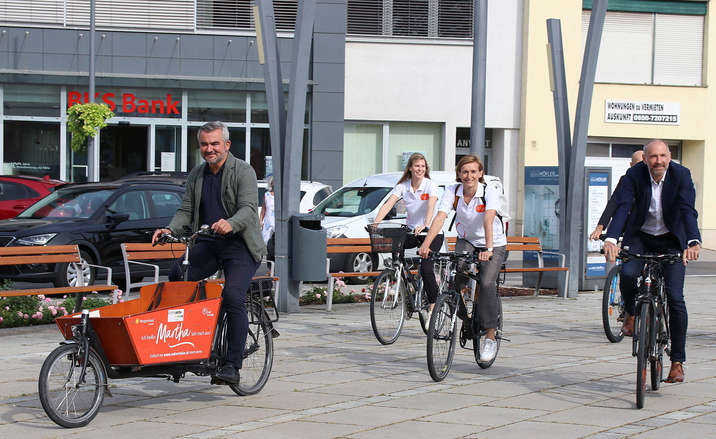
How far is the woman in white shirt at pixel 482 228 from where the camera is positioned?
8602 millimetres

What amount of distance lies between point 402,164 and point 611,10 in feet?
24.9

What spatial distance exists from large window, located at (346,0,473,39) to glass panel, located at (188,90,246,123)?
12.3 feet

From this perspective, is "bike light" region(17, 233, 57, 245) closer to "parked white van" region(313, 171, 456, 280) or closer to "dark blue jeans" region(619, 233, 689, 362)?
"parked white van" region(313, 171, 456, 280)

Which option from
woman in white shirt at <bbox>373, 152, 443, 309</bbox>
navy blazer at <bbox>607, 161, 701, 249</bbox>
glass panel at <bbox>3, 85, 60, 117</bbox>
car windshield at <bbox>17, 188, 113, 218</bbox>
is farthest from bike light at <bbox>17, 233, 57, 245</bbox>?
glass panel at <bbox>3, 85, 60, 117</bbox>

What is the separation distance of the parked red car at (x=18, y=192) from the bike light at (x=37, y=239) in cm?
512

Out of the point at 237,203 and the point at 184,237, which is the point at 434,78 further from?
the point at 184,237

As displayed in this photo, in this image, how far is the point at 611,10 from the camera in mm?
32281

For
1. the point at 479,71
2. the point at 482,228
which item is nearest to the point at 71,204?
the point at 479,71

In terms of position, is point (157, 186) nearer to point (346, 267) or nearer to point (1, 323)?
point (346, 267)

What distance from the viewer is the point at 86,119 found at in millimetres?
28125

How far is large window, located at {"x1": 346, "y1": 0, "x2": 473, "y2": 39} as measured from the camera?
3173 centimetres

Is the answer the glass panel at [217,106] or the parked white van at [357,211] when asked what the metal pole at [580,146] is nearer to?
the parked white van at [357,211]

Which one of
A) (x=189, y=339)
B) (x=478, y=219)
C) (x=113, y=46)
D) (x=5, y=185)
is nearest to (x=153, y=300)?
(x=189, y=339)

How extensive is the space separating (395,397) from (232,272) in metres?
1.43
